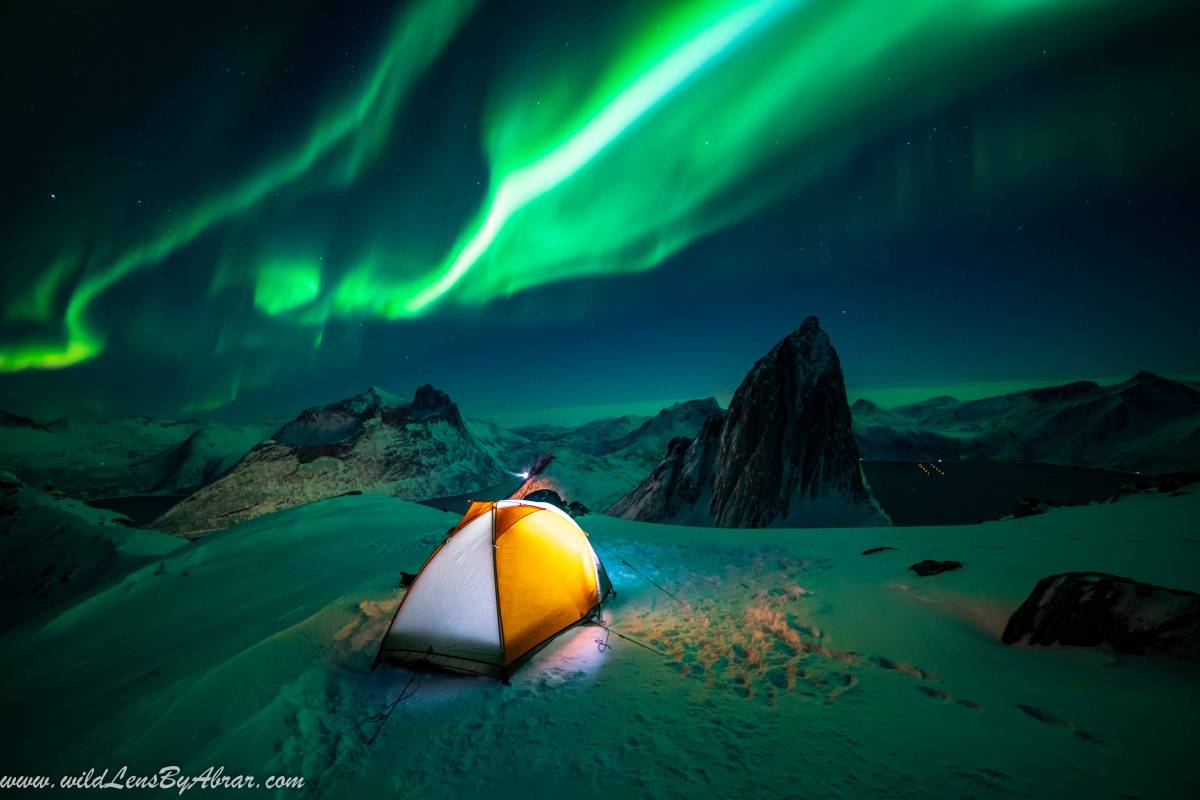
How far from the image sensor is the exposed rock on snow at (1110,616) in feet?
17.1

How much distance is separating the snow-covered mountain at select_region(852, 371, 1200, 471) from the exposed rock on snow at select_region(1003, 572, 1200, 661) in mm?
184327

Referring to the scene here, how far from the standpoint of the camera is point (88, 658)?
8.45 m

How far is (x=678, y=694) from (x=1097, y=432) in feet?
752

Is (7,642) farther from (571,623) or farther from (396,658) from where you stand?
(571,623)

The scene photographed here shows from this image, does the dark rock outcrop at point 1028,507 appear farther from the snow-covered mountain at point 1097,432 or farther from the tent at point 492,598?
the snow-covered mountain at point 1097,432

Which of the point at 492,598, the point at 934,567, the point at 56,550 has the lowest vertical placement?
the point at 56,550

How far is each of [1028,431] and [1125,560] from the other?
242018 mm

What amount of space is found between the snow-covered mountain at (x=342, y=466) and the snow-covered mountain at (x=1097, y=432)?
20422cm

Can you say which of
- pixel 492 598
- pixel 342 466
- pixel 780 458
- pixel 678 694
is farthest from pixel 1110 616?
pixel 342 466

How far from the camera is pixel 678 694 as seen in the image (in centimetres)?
582

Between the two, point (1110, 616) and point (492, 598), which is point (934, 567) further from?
point (492, 598)

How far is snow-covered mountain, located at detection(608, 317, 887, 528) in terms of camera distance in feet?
107

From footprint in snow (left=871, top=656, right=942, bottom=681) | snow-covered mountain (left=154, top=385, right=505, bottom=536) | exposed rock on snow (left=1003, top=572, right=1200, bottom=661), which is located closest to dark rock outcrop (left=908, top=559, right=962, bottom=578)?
exposed rock on snow (left=1003, top=572, right=1200, bottom=661)

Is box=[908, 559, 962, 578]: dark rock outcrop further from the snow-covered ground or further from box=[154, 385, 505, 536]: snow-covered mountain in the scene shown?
box=[154, 385, 505, 536]: snow-covered mountain
